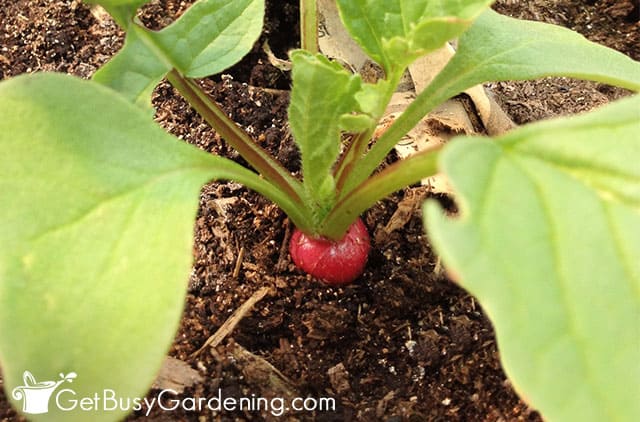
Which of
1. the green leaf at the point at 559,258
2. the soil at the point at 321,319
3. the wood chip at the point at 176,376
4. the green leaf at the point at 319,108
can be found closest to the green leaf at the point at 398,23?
the green leaf at the point at 319,108

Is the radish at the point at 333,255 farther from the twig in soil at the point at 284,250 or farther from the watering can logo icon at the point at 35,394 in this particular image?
the watering can logo icon at the point at 35,394

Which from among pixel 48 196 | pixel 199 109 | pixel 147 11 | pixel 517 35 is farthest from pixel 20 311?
pixel 147 11

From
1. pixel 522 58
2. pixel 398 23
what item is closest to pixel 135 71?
pixel 398 23

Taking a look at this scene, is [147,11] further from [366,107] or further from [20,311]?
[20,311]

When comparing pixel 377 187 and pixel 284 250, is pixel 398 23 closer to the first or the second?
pixel 377 187

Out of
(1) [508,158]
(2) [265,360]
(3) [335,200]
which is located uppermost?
(1) [508,158]
